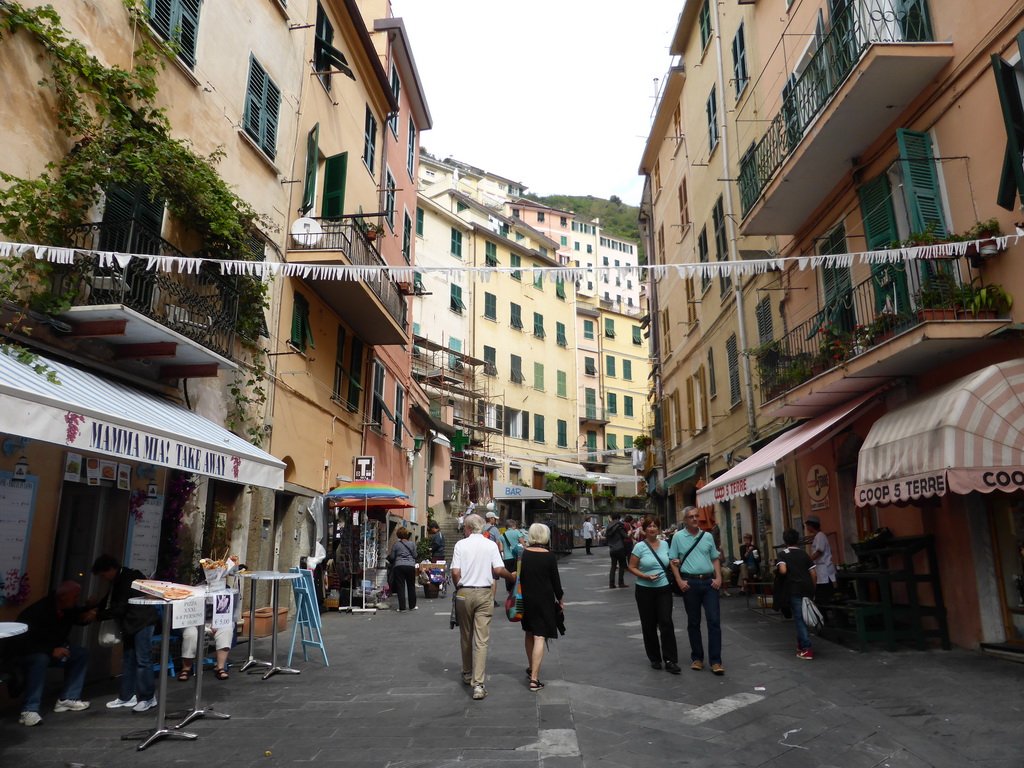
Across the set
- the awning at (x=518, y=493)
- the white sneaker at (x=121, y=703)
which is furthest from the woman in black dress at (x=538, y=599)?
the awning at (x=518, y=493)

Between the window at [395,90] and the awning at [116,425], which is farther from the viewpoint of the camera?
the window at [395,90]

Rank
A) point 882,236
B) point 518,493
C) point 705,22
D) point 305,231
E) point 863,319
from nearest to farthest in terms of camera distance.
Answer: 1. point 882,236
2. point 863,319
3. point 305,231
4. point 705,22
5. point 518,493

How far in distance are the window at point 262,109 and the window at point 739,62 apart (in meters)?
10.1

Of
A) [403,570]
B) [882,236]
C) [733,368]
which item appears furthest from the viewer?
[733,368]

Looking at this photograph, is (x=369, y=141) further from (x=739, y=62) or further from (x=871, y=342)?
(x=871, y=342)

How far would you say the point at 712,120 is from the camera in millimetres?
19875

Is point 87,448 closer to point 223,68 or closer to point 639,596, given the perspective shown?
point 639,596

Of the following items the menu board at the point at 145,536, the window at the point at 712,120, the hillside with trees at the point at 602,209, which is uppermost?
the hillside with trees at the point at 602,209

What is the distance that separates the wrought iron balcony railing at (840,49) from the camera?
9.88 m

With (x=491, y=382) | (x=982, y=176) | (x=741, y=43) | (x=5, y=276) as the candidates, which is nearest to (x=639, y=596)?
(x=982, y=176)

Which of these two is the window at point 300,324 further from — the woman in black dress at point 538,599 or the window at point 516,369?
the window at point 516,369

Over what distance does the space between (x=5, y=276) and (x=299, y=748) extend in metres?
5.09

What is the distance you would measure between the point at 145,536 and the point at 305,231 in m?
6.60

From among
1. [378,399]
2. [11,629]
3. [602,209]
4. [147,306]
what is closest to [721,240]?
[378,399]
